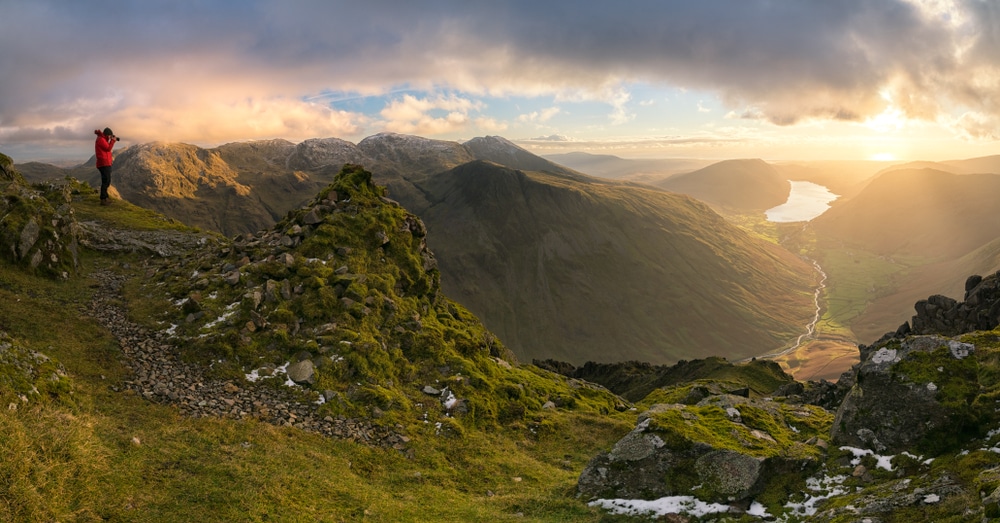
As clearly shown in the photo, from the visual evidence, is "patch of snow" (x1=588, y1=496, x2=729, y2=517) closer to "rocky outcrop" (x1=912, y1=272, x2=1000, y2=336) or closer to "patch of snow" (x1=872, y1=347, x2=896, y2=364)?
"patch of snow" (x1=872, y1=347, x2=896, y2=364)

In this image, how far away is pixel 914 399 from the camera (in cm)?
1836

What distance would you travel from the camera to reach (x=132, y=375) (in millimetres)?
24188

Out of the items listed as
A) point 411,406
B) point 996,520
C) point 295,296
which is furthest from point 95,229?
point 996,520

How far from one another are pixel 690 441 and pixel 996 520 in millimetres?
11485

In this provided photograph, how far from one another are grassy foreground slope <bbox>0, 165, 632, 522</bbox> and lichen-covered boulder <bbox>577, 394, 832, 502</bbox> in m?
2.16

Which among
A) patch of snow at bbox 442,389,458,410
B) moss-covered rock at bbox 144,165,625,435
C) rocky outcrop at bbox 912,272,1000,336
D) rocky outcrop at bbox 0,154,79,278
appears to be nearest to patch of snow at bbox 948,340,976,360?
moss-covered rock at bbox 144,165,625,435

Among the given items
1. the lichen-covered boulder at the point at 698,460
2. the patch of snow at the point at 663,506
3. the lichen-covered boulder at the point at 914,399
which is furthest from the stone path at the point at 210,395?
the lichen-covered boulder at the point at 914,399

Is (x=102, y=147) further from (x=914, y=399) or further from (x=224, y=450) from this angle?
(x=914, y=399)

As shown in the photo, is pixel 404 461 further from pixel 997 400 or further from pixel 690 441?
pixel 997 400

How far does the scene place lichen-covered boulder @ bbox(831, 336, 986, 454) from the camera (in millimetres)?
17266

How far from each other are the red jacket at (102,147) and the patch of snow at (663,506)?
173 feet

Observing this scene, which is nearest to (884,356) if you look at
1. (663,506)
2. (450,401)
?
(663,506)

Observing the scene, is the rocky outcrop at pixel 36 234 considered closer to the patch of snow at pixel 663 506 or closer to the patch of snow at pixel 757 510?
the patch of snow at pixel 663 506

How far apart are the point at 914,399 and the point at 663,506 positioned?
10.0 meters
